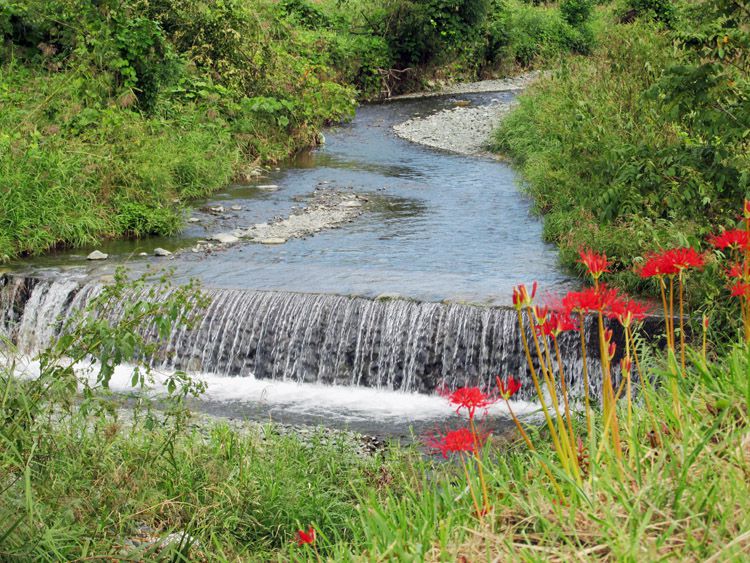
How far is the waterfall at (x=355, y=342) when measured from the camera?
7.97 meters

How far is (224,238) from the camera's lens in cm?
1084

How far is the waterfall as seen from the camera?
7973mm

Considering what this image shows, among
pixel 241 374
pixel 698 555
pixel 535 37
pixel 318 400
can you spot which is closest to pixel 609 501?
pixel 698 555

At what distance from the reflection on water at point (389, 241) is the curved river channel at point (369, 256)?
0.6 inches

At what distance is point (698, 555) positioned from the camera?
2.33 meters

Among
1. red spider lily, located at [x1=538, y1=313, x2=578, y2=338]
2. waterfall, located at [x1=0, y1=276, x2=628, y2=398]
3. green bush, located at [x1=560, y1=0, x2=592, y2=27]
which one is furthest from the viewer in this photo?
green bush, located at [x1=560, y1=0, x2=592, y2=27]

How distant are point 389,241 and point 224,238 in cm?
188

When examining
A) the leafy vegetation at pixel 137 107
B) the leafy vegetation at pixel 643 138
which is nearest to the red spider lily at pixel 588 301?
the leafy vegetation at pixel 643 138

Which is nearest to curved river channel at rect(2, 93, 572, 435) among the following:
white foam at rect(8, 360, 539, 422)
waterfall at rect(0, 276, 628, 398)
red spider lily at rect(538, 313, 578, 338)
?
white foam at rect(8, 360, 539, 422)

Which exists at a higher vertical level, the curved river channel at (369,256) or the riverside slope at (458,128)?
the curved river channel at (369,256)

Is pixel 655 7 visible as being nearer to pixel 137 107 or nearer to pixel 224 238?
pixel 137 107

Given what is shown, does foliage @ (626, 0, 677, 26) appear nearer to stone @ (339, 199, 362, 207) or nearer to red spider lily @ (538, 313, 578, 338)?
stone @ (339, 199, 362, 207)

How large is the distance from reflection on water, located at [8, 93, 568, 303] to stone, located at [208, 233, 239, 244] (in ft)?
0.57

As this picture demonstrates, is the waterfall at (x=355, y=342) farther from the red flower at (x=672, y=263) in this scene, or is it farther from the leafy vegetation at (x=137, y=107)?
the red flower at (x=672, y=263)
